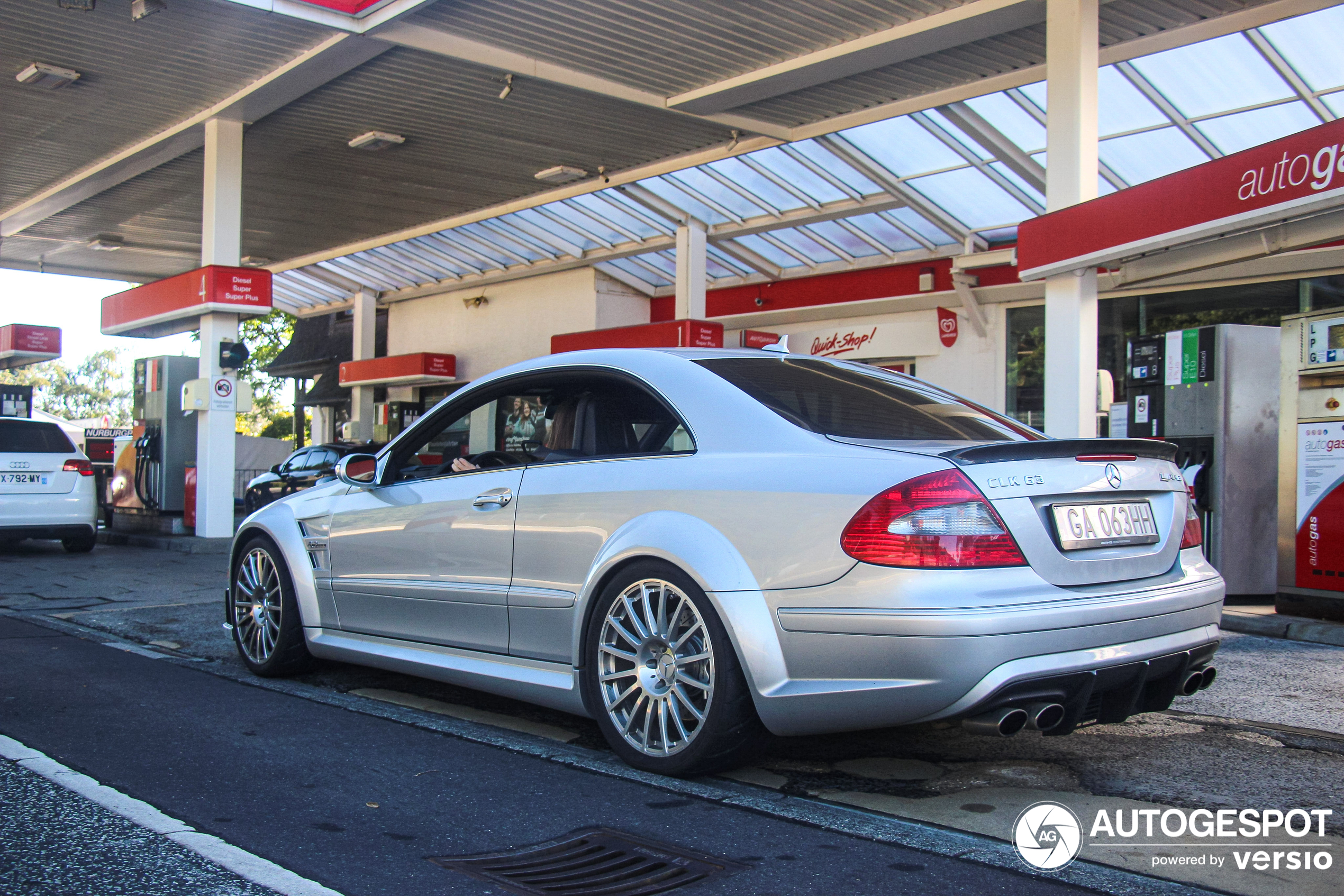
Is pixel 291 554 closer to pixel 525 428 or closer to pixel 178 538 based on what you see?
pixel 525 428

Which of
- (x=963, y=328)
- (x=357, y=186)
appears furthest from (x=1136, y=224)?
(x=357, y=186)

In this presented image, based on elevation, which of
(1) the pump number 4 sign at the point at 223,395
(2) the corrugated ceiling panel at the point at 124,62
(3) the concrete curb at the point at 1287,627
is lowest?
(3) the concrete curb at the point at 1287,627

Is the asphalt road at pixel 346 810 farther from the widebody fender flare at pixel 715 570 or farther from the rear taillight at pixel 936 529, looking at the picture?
the rear taillight at pixel 936 529

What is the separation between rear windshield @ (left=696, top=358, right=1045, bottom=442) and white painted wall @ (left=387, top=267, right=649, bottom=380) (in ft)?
61.2

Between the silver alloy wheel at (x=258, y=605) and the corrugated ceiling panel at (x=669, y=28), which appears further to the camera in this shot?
the corrugated ceiling panel at (x=669, y=28)

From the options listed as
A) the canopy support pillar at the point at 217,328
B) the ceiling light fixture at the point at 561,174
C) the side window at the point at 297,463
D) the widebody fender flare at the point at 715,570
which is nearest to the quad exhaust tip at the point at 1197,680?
the widebody fender flare at the point at 715,570

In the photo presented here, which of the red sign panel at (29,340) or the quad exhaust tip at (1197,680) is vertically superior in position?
the red sign panel at (29,340)

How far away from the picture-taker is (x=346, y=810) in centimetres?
327

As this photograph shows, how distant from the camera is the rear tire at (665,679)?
3.42m

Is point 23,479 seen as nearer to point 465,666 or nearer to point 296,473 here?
point 296,473

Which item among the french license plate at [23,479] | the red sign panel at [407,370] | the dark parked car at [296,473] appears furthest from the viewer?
the red sign panel at [407,370]

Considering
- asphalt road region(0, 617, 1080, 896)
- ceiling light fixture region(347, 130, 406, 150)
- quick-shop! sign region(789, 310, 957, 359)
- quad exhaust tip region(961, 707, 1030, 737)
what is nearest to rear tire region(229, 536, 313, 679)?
asphalt road region(0, 617, 1080, 896)

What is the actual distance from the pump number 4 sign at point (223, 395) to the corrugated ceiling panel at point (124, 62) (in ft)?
11.8

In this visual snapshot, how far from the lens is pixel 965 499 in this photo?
3.13 meters
